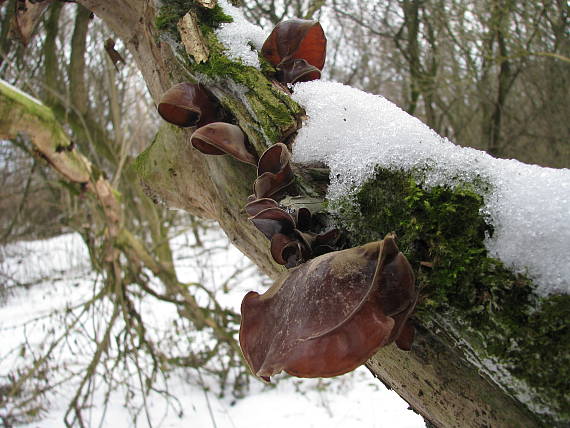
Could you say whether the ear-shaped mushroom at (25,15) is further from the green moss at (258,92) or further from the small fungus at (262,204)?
the small fungus at (262,204)

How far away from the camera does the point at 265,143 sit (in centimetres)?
99

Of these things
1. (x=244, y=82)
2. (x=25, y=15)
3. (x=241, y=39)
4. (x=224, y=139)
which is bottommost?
(x=224, y=139)

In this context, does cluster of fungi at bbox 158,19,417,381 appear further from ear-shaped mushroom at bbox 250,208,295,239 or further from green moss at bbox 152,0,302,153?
green moss at bbox 152,0,302,153

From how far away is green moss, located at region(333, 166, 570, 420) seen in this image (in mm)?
565

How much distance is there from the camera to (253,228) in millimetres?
1125

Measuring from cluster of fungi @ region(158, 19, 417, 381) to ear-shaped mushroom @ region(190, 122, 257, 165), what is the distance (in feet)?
0.05

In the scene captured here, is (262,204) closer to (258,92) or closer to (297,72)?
(258,92)

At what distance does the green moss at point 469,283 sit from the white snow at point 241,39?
1.71 ft

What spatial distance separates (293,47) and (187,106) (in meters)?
0.31

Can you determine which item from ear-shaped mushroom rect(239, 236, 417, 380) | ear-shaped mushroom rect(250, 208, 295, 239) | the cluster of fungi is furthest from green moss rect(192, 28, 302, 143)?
ear-shaped mushroom rect(239, 236, 417, 380)

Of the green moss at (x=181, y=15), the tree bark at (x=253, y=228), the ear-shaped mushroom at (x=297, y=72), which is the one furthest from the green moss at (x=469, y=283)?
the green moss at (x=181, y=15)

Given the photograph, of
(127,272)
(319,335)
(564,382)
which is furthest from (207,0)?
(127,272)

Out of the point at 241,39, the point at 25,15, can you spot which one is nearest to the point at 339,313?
the point at 241,39

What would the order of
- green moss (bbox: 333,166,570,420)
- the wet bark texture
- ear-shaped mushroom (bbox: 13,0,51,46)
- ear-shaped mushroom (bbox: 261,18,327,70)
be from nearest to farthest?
green moss (bbox: 333,166,570,420)
the wet bark texture
ear-shaped mushroom (bbox: 261,18,327,70)
ear-shaped mushroom (bbox: 13,0,51,46)
